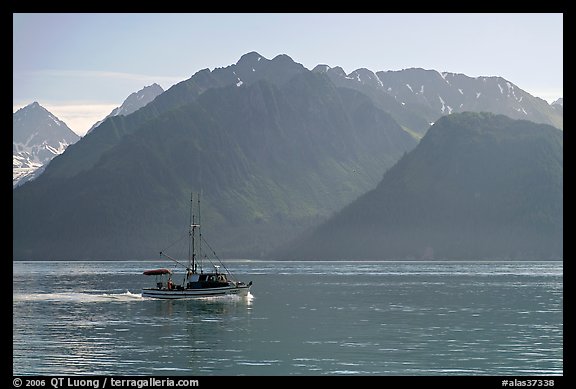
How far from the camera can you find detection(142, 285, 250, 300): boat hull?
154125 millimetres

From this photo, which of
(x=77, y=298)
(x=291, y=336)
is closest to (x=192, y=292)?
(x=77, y=298)

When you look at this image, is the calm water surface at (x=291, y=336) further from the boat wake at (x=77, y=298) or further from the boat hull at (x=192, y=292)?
the boat wake at (x=77, y=298)

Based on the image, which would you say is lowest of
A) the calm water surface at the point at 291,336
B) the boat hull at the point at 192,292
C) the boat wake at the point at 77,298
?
the calm water surface at the point at 291,336

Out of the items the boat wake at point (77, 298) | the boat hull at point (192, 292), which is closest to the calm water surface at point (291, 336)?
the boat hull at point (192, 292)

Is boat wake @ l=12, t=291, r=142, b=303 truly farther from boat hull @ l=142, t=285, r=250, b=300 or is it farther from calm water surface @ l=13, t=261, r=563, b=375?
boat hull @ l=142, t=285, r=250, b=300

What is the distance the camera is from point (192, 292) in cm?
15375

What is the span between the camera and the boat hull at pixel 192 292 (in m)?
154

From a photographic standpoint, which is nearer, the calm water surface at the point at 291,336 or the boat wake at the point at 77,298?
the calm water surface at the point at 291,336

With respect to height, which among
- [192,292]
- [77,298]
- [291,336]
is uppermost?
[192,292]

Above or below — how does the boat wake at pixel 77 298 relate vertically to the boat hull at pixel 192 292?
below

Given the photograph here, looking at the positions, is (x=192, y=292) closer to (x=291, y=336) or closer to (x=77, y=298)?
(x=77, y=298)
